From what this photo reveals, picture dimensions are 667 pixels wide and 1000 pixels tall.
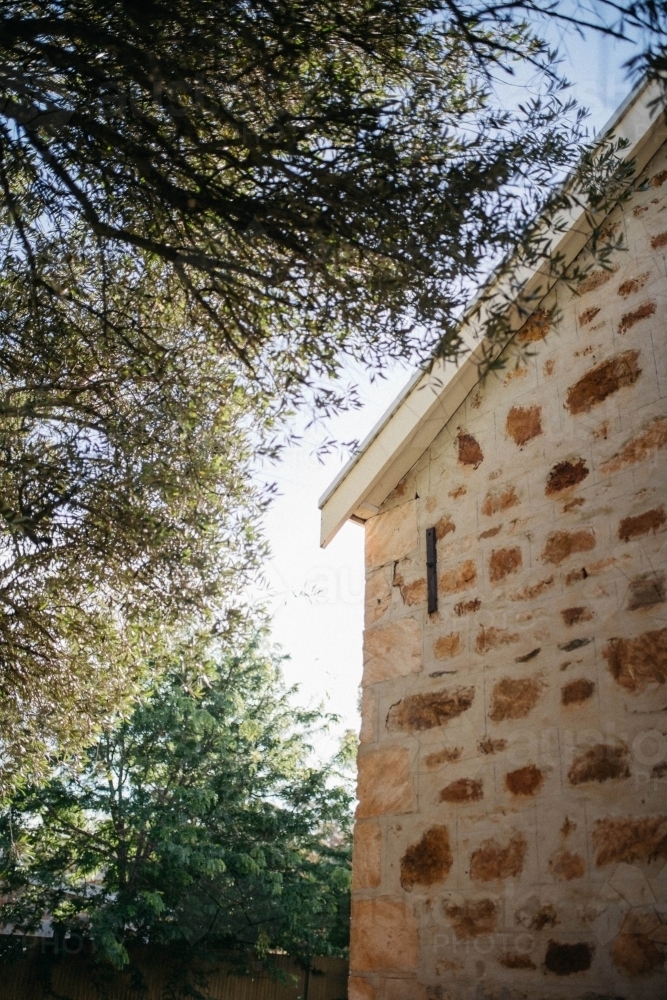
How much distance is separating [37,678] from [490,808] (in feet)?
9.50

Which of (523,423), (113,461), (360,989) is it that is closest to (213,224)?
(113,461)

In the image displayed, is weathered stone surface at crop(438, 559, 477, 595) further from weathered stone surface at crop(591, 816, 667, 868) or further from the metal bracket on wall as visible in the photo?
weathered stone surface at crop(591, 816, 667, 868)

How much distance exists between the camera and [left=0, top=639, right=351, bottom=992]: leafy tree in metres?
14.3

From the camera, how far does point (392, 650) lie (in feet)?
15.6

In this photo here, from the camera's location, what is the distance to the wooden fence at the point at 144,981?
13.7 m

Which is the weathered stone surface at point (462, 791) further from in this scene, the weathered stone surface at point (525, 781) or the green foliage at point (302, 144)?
the green foliage at point (302, 144)

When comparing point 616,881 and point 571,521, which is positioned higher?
point 571,521

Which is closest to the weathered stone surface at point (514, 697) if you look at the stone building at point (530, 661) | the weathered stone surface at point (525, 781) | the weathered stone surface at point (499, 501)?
the stone building at point (530, 661)

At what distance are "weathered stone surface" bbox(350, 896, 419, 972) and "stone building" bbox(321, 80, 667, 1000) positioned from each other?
0.01 metres

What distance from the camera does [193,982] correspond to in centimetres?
1503

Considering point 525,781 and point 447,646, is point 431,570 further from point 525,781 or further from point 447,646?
point 525,781

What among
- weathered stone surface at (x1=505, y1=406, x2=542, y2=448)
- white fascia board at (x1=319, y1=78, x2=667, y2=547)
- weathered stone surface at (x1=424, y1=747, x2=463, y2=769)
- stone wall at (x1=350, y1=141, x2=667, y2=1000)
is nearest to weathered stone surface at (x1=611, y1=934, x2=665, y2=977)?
stone wall at (x1=350, y1=141, x2=667, y2=1000)

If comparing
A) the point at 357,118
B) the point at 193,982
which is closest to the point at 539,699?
the point at 357,118

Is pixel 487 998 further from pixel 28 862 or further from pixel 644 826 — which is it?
pixel 28 862
